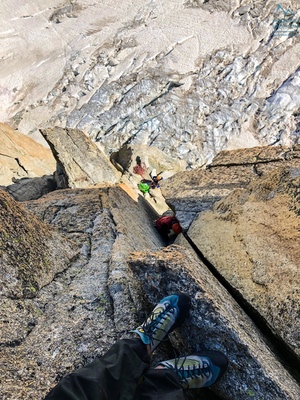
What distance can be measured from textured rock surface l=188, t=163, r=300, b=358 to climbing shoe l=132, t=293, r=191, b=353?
0.98 meters

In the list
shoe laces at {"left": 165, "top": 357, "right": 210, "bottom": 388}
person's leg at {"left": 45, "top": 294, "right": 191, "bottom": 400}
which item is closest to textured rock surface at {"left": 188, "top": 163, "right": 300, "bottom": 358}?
shoe laces at {"left": 165, "top": 357, "right": 210, "bottom": 388}

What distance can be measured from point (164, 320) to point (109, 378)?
73cm

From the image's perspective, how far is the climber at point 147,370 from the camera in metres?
2.23

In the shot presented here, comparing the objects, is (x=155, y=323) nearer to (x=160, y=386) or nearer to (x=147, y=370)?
(x=147, y=370)

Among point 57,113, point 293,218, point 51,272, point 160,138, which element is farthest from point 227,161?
point 57,113

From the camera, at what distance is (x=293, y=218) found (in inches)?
161

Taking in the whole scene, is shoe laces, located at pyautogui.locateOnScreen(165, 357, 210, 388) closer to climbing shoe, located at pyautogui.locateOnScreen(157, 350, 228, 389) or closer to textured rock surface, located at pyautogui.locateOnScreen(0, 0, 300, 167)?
climbing shoe, located at pyautogui.locateOnScreen(157, 350, 228, 389)

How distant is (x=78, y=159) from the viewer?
404 inches

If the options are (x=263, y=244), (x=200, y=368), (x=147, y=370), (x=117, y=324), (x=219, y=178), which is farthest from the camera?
(x=219, y=178)

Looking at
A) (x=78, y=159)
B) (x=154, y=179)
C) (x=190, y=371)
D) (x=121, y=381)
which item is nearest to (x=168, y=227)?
(x=190, y=371)

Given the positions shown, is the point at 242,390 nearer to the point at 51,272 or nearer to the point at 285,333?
the point at 285,333

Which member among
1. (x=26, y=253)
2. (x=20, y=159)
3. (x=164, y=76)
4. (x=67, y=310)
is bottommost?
(x=164, y=76)

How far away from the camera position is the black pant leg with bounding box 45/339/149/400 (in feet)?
7.10

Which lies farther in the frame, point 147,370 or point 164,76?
point 164,76
